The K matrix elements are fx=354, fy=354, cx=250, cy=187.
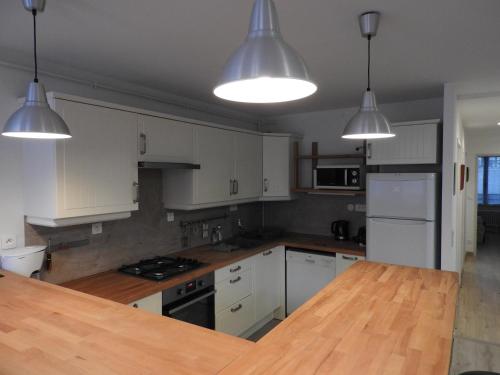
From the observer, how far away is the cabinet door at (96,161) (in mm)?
2291

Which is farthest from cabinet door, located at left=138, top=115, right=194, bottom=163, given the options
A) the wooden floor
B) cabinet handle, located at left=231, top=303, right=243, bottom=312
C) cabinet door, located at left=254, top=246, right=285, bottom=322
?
the wooden floor

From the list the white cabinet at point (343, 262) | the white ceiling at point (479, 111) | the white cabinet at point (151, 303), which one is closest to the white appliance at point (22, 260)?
the white cabinet at point (151, 303)

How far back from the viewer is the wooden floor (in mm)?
3157

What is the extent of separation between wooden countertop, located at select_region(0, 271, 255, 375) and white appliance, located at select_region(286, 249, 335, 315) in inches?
101

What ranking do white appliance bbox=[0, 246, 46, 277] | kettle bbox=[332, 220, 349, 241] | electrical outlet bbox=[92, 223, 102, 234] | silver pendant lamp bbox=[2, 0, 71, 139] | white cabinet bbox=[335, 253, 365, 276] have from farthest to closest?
kettle bbox=[332, 220, 349, 241]
white cabinet bbox=[335, 253, 365, 276]
electrical outlet bbox=[92, 223, 102, 234]
white appliance bbox=[0, 246, 46, 277]
silver pendant lamp bbox=[2, 0, 71, 139]

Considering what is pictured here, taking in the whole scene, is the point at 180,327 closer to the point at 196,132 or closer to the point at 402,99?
the point at 196,132

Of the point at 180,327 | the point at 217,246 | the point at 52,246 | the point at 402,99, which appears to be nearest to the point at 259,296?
the point at 217,246

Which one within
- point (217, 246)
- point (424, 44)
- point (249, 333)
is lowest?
point (249, 333)

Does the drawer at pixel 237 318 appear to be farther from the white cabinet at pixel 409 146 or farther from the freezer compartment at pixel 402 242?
the white cabinet at pixel 409 146

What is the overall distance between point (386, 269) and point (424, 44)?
1.50 metres

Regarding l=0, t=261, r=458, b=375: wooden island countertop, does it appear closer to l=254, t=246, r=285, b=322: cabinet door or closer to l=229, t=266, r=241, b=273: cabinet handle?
l=229, t=266, r=241, b=273: cabinet handle

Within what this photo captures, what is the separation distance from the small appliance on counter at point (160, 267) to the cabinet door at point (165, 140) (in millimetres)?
893

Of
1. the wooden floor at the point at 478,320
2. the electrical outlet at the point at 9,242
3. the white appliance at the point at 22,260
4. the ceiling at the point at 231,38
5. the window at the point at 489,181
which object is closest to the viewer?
the ceiling at the point at 231,38

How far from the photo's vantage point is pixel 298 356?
1.33 m
